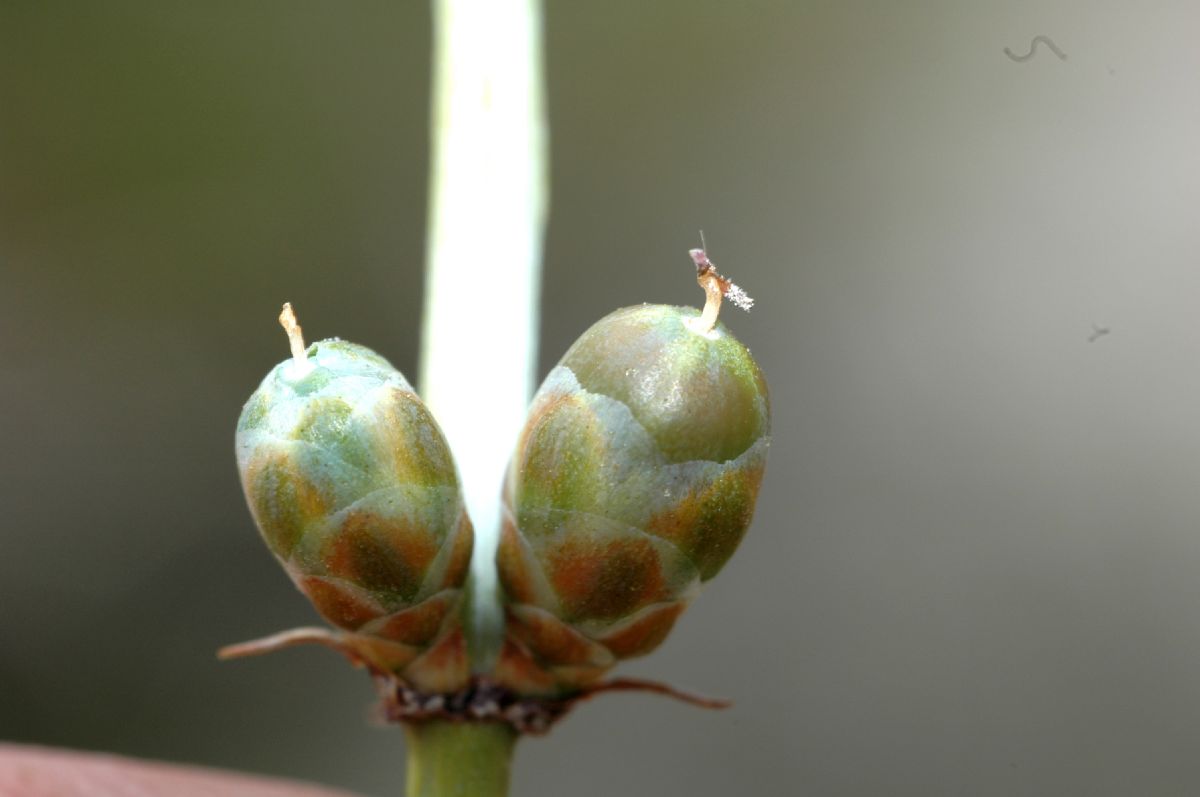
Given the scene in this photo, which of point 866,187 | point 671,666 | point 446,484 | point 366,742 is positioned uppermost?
point 866,187

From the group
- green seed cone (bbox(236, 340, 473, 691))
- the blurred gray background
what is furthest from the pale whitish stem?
the blurred gray background

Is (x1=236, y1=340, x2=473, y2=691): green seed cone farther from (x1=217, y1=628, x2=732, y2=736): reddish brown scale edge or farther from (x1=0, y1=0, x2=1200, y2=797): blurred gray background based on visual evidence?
(x1=0, y1=0, x2=1200, y2=797): blurred gray background

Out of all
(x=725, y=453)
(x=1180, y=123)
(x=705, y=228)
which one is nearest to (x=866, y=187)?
(x=705, y=228)

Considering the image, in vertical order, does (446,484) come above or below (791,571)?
above

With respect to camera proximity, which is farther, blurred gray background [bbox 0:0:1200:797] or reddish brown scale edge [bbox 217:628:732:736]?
blurred gray background [bbox 0:0:1200:797]

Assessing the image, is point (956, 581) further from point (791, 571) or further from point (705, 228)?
Result: point (705, 228)

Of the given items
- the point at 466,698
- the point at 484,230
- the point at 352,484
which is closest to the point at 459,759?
the point at 466,698

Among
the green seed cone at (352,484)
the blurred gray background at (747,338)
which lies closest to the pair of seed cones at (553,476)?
the green seed cone at (352,484)

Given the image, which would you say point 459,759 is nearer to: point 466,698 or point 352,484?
point 466,698
